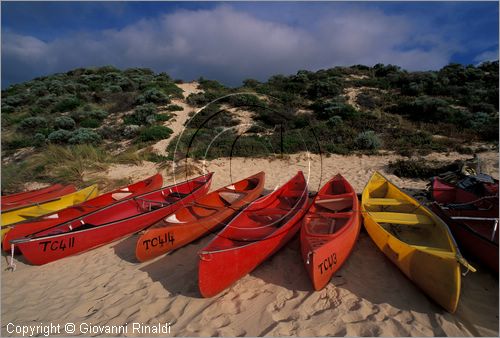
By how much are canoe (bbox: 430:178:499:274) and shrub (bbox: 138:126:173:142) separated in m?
11.5

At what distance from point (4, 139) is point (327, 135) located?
55.0 ft

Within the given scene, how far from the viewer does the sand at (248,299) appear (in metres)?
3.27

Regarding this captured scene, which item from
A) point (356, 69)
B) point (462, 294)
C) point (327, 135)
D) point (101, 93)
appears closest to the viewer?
point (462, 294)

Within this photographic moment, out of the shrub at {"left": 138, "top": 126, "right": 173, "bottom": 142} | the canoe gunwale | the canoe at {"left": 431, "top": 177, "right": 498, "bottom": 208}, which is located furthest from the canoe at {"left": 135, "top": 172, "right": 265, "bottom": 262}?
the shrub at {"left": 138, "top": 126, "right": 173, "bottom": 142}

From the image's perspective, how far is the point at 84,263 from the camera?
5.38 m

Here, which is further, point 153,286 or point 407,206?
point 407,206

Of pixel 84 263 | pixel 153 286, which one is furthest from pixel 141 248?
pixel 84 263

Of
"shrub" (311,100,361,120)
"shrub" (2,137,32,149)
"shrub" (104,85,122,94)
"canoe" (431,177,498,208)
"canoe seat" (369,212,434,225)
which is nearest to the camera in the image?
"canoe seat" (369,212,434,225)

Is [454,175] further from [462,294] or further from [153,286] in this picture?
[153,286]

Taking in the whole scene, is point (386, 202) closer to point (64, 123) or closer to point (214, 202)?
point (214, 202)

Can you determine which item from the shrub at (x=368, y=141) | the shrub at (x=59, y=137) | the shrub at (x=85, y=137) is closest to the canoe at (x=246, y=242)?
the shrub at (x=368, y=141)

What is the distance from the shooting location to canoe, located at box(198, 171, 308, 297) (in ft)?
12.3

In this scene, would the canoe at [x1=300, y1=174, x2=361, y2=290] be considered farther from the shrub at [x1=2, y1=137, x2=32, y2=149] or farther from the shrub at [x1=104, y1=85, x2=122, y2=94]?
the shrub at [x1=104, y1=85, x2=122, y2=94]

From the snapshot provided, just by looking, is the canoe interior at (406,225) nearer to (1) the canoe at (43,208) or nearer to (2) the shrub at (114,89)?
(1) the canoe at (43,208)
